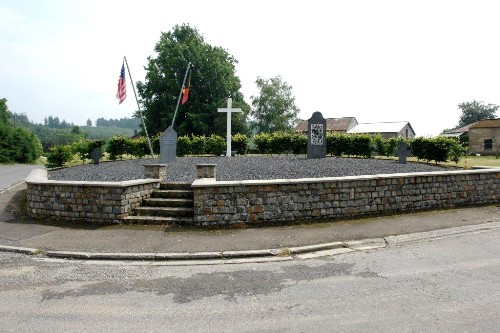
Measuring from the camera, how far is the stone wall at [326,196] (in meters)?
8.66

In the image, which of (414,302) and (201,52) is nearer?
(414,302)

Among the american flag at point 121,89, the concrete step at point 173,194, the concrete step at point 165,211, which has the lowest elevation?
the concrete step at point 165,211

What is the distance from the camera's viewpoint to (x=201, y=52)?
148ft

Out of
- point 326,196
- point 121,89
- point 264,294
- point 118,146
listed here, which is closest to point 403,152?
point 326,196

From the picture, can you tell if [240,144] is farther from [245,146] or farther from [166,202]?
[166,202]

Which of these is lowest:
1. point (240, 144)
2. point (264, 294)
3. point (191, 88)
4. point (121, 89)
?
point (264, 294)

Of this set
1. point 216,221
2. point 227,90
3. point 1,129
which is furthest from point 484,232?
point 1,129

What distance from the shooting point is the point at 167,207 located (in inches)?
371

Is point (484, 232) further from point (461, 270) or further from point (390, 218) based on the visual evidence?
point (461, 270)

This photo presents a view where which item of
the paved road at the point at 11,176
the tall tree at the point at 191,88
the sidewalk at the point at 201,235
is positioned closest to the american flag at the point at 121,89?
the paved road at the point at 11,176

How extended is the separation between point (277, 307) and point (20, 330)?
110 inches

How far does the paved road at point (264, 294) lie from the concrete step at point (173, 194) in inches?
137

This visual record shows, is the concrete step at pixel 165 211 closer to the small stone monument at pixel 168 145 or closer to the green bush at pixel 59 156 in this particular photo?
the small stone monument at pixel 168 145

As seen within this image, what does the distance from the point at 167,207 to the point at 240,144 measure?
16.9 metres
